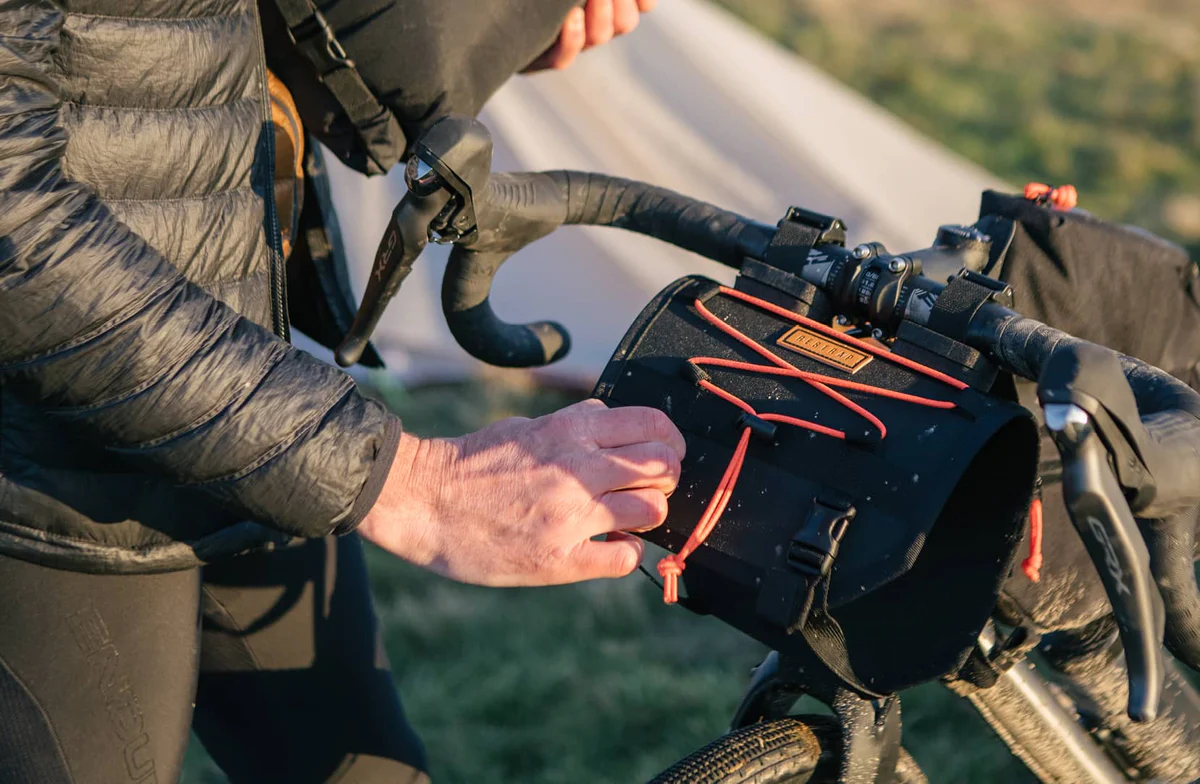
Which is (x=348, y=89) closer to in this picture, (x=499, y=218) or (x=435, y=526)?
(x=499, y=218)

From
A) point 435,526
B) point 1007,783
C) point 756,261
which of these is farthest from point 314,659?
point 1007,783

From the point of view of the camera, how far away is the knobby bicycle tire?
51.5 inches

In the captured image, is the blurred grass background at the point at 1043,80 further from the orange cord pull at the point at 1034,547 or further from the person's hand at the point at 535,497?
the person's hand at the point at 535,497

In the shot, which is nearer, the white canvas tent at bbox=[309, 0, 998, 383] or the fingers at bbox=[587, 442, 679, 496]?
the fingers at bbox=[587, 442, 679, 496]

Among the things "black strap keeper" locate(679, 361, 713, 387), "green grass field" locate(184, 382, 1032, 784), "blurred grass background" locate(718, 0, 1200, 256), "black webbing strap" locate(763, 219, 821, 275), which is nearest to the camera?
"black strap keeper" locate(679, 361, 713, 387)

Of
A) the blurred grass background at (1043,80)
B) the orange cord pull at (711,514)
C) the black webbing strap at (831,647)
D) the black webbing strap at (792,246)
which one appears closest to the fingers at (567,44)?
the black webbing strap at (792,246)

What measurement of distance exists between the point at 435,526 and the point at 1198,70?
849cm

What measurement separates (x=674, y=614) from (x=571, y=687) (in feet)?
1.39

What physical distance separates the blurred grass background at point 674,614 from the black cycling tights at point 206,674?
3.80ft

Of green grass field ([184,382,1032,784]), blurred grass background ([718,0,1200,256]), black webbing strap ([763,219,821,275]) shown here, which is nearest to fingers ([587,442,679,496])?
black webbing strap ([763,219,821,275])

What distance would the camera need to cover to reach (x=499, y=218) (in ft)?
4.62

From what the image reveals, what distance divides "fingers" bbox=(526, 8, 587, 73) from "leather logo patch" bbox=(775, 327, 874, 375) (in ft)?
1.75

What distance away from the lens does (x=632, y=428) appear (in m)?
1.11

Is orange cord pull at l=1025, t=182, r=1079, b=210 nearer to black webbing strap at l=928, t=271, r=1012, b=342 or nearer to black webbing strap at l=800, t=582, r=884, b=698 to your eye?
black webbing strap at l=928, t=271, r=1012, b=342
